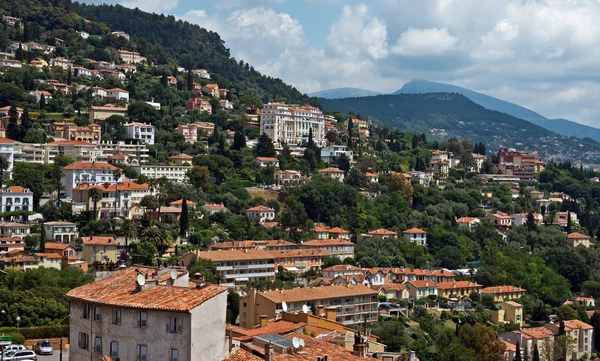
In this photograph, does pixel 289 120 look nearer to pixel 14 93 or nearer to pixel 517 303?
pixel 14 93

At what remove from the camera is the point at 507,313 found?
7731cm

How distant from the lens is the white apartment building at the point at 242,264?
69750 mm

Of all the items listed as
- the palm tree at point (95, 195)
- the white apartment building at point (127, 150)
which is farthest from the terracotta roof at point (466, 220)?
the palm tree at point (95, 195)

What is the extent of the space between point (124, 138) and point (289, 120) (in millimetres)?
32215

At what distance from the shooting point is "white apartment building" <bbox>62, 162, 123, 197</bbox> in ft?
289

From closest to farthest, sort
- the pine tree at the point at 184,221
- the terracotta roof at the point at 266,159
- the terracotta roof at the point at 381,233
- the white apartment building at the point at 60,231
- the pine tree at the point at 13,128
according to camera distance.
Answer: the white apartment building at the point at 60,231
the pine tree at the point at 184,221
the terracotta roof at the point at 381,233
the pine tree at the point at 13,128
the terracotta roof at the point at 266,159

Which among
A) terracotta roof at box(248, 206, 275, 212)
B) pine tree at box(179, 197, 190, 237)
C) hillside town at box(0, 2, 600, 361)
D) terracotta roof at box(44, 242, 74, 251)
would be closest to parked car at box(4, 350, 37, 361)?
hillside town at box(0, 2, 600, 361)

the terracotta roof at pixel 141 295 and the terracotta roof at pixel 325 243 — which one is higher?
the terracotta roof at pixel 141 295

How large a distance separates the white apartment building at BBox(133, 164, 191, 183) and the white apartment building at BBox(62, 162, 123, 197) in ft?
20.5

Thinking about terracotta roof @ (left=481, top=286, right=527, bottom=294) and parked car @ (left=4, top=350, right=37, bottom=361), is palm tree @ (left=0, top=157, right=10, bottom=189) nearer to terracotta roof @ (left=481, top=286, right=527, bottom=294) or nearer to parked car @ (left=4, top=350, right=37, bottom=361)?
terracotta roof @ (left=481, top=286, right=527, bottom=294)

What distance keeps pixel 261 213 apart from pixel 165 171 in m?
13.3

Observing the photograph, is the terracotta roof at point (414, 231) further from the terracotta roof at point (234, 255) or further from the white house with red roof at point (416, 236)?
the terracotta roof at point (234, 255)

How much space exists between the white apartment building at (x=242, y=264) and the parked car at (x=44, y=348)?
29250 millimetres

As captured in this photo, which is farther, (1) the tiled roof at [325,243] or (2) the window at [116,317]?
(1) the tiled roof at [325,243]
